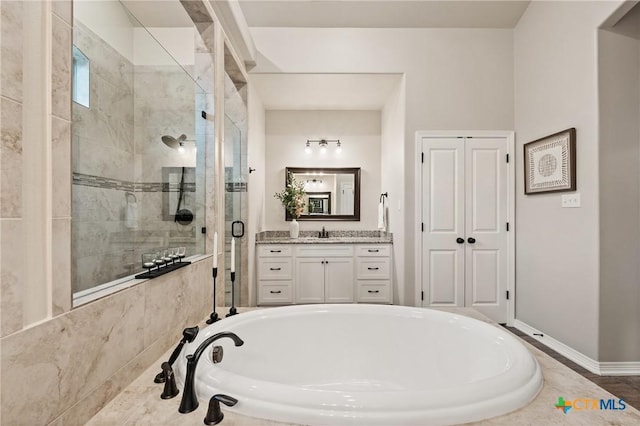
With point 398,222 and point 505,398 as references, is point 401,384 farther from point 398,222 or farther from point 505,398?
point 398,222

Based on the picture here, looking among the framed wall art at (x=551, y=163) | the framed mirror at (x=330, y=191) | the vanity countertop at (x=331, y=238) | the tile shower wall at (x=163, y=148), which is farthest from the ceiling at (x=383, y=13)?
the vanity countertop at (x=331, y=238)

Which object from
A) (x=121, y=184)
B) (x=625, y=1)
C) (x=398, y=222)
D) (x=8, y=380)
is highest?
(x=625, y=1)

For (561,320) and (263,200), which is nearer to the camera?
(561,320)

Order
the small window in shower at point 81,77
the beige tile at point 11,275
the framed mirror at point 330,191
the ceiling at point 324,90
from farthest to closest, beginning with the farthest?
the framed mirror at point 330,191, the ceiling at point 324,90, the small window in shower at point 81,77, the beige tile at point 11,275

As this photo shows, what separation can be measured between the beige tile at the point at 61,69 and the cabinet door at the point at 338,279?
2966 mm

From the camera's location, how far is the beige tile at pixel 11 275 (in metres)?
0.66

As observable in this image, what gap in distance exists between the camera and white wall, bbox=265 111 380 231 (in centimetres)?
429

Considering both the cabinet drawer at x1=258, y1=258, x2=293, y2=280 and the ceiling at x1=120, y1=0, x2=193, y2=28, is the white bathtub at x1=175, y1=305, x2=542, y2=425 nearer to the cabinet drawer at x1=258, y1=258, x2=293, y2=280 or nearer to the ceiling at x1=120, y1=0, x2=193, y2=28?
the cabinet drawer at x1=258, y1=258, x2=293, y2=280

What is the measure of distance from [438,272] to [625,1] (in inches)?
96.6

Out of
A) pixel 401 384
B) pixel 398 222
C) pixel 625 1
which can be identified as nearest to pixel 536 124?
pixel 625 1

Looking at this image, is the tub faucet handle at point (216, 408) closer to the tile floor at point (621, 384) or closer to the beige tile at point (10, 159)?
the beige tile at point (10, 159)

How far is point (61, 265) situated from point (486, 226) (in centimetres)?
337

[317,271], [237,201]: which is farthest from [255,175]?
[317,271]

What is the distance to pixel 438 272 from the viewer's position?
314cm
